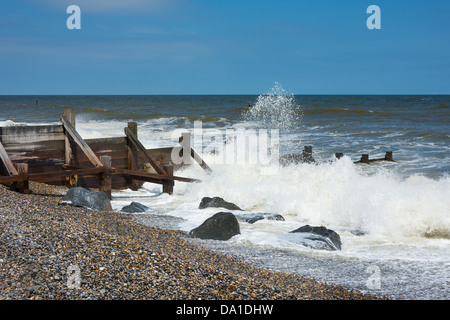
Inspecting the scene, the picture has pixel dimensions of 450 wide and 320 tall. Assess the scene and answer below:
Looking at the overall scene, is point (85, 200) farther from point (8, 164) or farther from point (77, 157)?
point (77, 157)

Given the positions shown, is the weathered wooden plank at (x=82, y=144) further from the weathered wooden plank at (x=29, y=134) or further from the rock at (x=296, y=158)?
the rock at (x=296, y=158)

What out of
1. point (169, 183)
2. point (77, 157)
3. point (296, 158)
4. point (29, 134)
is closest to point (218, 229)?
point (169, 183)

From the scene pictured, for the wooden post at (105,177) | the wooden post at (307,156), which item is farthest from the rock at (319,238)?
the wooden post at (307,156)

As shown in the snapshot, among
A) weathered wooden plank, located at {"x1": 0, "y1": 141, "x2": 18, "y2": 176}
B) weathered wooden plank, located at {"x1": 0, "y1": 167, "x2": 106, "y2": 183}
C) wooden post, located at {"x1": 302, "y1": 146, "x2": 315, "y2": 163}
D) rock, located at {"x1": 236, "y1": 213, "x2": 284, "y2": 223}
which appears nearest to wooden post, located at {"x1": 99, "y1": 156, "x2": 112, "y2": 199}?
weathered wooden plank, located at {"x1": 0, "y1": 167, "x2": 106, "y2": 183}

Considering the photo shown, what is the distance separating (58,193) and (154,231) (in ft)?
11.9

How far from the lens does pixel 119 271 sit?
5012 millimetres

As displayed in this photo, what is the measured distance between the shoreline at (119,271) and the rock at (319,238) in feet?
4.62

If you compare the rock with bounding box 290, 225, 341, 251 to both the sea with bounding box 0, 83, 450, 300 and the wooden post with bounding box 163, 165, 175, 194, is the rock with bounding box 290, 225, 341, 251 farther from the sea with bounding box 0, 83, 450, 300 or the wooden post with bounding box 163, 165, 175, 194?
the wooden post with bounding box 163, 165, 175, 194

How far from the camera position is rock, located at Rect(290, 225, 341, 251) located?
23.4 feet

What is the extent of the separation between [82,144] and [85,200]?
9.43ft

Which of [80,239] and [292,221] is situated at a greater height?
[80,239]
